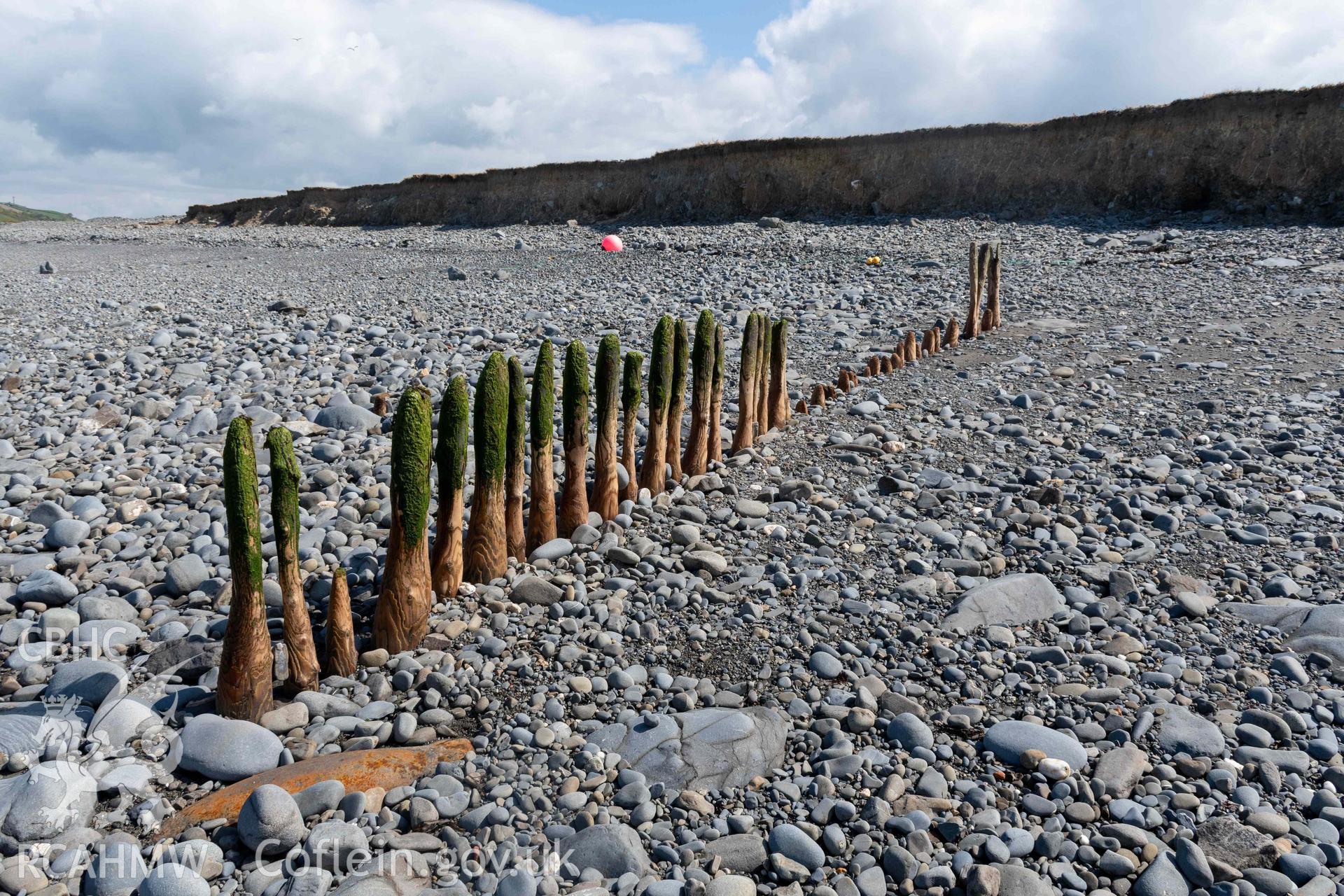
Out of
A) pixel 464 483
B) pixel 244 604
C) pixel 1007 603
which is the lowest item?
pixel 1007 603

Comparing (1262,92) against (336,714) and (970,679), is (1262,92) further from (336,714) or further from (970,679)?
(336,714)

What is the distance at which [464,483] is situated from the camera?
16.0 feet

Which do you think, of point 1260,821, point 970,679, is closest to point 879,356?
point 970,679

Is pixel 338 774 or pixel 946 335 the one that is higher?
pixel 946 335

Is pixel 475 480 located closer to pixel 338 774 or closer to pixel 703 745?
pixel 338 774

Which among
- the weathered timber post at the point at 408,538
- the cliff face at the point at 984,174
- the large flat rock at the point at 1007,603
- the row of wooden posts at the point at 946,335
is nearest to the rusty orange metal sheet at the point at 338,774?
the weathered timber post at the point at 408,538

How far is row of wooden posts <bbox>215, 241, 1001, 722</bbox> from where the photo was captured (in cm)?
356

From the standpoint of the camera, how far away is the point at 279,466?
140 inches

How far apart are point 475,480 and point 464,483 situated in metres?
0.29

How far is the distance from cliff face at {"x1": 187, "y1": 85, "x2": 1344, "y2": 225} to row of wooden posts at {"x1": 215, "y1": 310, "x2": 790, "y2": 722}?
70.5ft

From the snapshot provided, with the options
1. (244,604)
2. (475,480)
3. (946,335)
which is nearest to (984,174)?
(946,335)

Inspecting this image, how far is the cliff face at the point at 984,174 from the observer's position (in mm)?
22047

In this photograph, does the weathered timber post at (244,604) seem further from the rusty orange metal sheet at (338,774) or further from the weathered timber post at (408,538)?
the weathered timber post at (408,538)

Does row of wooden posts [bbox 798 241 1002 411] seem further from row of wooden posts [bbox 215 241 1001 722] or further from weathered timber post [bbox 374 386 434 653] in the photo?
weathered timber post [bbox 374 386 434 653]
